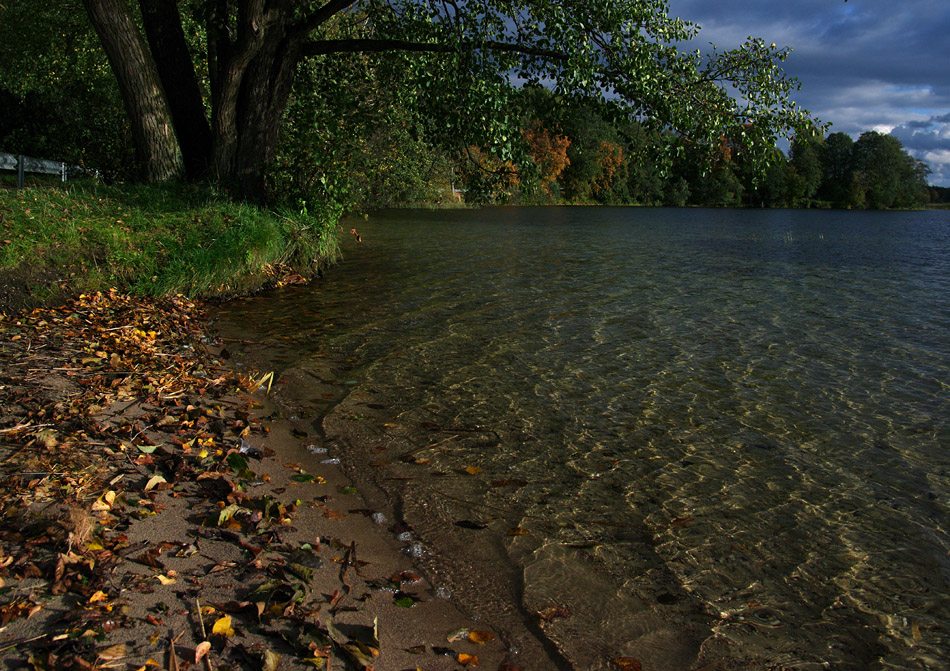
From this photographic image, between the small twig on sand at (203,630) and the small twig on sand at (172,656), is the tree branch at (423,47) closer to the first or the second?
the small twig on sand at (203,630)

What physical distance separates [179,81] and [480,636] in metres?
14.8

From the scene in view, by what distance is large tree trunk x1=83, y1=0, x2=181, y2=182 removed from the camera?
1226cm

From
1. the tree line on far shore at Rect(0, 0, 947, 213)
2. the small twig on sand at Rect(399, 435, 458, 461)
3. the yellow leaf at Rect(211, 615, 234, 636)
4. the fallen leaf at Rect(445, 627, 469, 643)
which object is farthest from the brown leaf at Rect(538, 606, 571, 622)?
the tree line on far shore at Rect(0, 0, 947, 213)

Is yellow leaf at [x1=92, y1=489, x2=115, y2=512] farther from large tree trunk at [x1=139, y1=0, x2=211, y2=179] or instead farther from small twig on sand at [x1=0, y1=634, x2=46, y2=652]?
large tree trunk at [x1=139, y1=0, x2=211, y2=179]

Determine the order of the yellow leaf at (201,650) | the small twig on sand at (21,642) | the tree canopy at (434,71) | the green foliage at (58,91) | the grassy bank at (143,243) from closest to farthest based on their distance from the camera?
the small twig on sand at (21,642) → the yellow leaf at (201,650) → the grassy bank at (143,243) → the tree canopy at (434,71) → the green foliage at (58,91)

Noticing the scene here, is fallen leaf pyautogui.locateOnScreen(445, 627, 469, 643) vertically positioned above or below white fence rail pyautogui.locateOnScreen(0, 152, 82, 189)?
below

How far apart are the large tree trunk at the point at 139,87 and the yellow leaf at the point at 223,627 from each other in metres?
12.7

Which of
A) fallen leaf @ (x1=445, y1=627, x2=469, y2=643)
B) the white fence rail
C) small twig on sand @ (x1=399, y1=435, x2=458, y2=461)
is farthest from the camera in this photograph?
the white fence rail

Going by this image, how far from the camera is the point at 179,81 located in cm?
1439

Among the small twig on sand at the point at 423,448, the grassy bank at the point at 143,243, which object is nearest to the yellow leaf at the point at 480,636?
the small twig on sand at the point at 423,448

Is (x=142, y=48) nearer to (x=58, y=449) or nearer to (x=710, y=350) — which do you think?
(x=58, y=449)

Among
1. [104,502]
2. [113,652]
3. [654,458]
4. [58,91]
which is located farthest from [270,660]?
[58,91]

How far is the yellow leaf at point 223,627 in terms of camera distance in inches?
117

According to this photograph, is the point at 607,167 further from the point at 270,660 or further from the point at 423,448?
the point at 270,660
